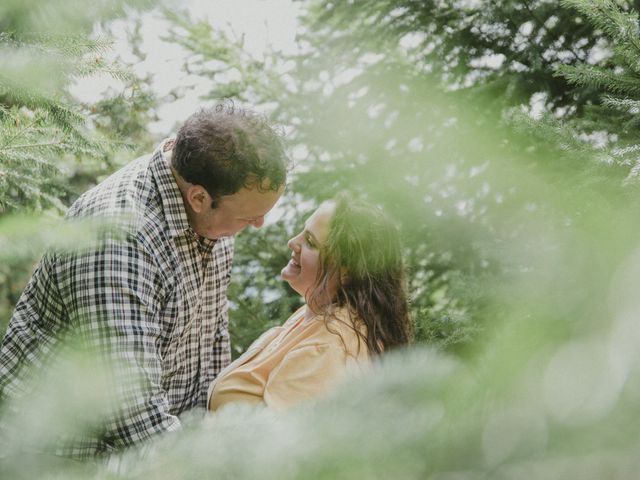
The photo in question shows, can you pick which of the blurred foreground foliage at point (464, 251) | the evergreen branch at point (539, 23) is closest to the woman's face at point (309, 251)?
the blurred foreground foliage at point (464, 251)

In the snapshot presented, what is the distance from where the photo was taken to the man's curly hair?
2.13 metres

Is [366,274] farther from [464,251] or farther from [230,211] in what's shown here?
[464,251]

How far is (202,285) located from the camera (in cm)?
229

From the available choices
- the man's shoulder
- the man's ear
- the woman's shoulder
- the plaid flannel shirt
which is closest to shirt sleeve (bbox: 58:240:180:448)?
the plaid flannel shirt

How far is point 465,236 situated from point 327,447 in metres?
2.61

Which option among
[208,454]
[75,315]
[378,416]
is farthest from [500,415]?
[75,315]

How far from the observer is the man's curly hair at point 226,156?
2131 millimetres

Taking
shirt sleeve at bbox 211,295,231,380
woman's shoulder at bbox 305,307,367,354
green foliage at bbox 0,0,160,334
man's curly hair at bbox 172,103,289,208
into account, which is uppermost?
green foliage at bbox 0,0,160,334

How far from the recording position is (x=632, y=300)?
13.0 inches

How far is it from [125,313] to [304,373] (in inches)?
22.5

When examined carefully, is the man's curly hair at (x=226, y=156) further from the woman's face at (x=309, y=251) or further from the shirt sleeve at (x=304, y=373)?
the shirt sleeve at (x=304, y=373)

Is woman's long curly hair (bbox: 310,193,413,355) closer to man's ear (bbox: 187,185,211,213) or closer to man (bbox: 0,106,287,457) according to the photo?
man (bbox: 0,106,287,457)

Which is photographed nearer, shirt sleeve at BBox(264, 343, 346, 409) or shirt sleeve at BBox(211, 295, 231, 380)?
shirt sleeve at BBox(264, 343, 346, 409)

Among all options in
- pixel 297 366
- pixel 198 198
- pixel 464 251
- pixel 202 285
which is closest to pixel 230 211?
pixel 198 198
